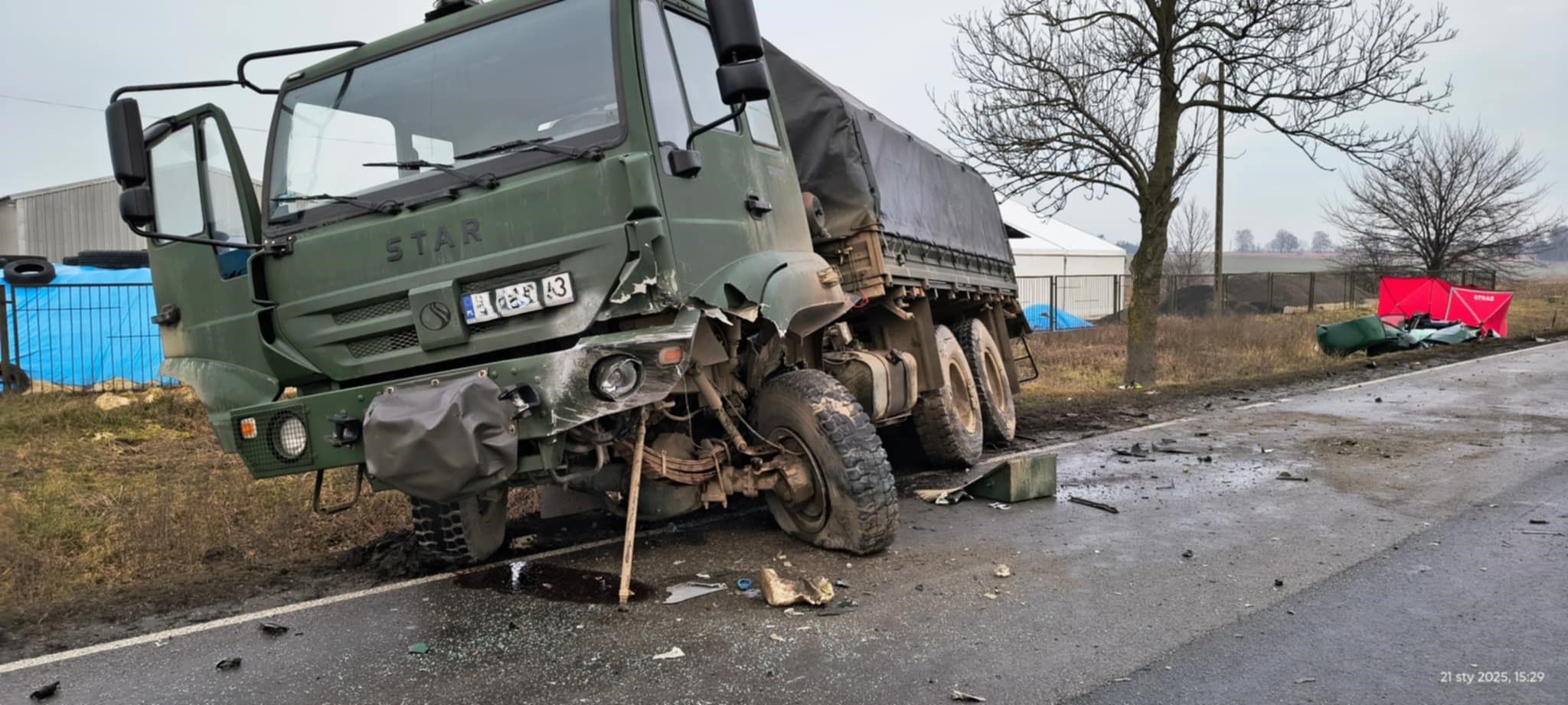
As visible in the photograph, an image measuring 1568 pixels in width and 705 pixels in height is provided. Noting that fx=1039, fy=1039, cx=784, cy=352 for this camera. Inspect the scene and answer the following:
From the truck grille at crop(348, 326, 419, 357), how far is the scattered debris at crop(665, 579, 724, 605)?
5.22ft

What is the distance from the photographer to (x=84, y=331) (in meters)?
12.6

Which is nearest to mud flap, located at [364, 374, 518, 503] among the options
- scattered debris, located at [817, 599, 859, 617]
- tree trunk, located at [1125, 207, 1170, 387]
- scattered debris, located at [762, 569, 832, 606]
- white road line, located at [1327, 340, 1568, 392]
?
scattered debris, located at [762, 569, 832, 606]

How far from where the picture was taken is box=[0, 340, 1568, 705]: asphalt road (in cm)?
355

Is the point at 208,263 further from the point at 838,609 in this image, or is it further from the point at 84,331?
the point at 84,331

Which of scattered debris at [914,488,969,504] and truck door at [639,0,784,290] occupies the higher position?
truck door at [639,0,784,290]

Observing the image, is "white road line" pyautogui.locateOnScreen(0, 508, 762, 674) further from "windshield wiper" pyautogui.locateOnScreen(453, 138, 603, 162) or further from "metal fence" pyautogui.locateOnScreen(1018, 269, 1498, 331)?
"metal fence" pyautogui.locateOnScreen(1018, 269, 1498, 331)

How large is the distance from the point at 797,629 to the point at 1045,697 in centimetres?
109

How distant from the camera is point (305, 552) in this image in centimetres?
593

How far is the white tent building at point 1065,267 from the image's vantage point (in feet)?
95.3

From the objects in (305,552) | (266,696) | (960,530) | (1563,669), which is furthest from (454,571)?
(1563,669)

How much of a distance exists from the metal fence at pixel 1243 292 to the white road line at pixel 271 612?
26189 mm

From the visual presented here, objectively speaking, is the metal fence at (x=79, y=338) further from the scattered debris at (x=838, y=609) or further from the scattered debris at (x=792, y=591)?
the scattered debris at (x=838, y=609)

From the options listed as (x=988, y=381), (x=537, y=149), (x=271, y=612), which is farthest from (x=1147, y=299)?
(x=271, y=612)

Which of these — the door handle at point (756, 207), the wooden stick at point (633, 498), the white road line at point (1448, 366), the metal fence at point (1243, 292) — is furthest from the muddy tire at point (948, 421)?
the metal fence at point (1243, 292)
